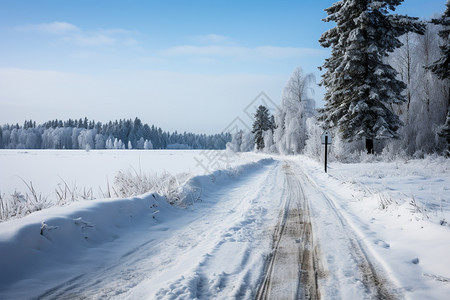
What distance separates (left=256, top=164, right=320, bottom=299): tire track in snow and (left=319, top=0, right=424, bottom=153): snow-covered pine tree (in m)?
14.2

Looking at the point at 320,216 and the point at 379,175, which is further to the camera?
the point at 379,175

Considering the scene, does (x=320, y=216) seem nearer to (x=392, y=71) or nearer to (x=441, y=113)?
(x=392, y=71)

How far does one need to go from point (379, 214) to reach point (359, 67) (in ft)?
48.4

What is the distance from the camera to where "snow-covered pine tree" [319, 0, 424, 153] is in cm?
1644

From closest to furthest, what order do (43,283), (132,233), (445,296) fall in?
1. (445,296)
2. (43,283)
3. (132,233)

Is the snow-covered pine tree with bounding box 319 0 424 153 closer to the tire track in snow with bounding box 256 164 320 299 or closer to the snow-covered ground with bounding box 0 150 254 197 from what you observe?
the snow-covered ground with bounding box 0 150 254 197

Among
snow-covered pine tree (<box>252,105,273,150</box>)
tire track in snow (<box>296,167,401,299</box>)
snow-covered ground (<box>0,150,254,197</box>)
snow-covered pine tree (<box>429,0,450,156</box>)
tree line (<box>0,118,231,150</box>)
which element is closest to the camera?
tire track in snow (<box>296,167,401,299</box>)

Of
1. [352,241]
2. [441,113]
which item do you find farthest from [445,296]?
A: [441,113]

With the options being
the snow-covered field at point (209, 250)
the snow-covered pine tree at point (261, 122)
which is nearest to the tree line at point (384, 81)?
the snow-covered field at point (209, 250)

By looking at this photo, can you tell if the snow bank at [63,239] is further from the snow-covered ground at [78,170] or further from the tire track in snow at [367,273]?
the tire track in snow at [367,273]

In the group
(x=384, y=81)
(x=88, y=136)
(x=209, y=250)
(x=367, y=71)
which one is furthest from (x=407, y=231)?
(x=88, y=136)

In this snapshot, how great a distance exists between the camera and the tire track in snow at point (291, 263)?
263 centimetres

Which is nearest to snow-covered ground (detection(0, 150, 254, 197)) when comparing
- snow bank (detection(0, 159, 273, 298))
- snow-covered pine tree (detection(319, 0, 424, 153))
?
snow bank (detection(0, 159, 273, 298))

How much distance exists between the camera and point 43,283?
2771mm
